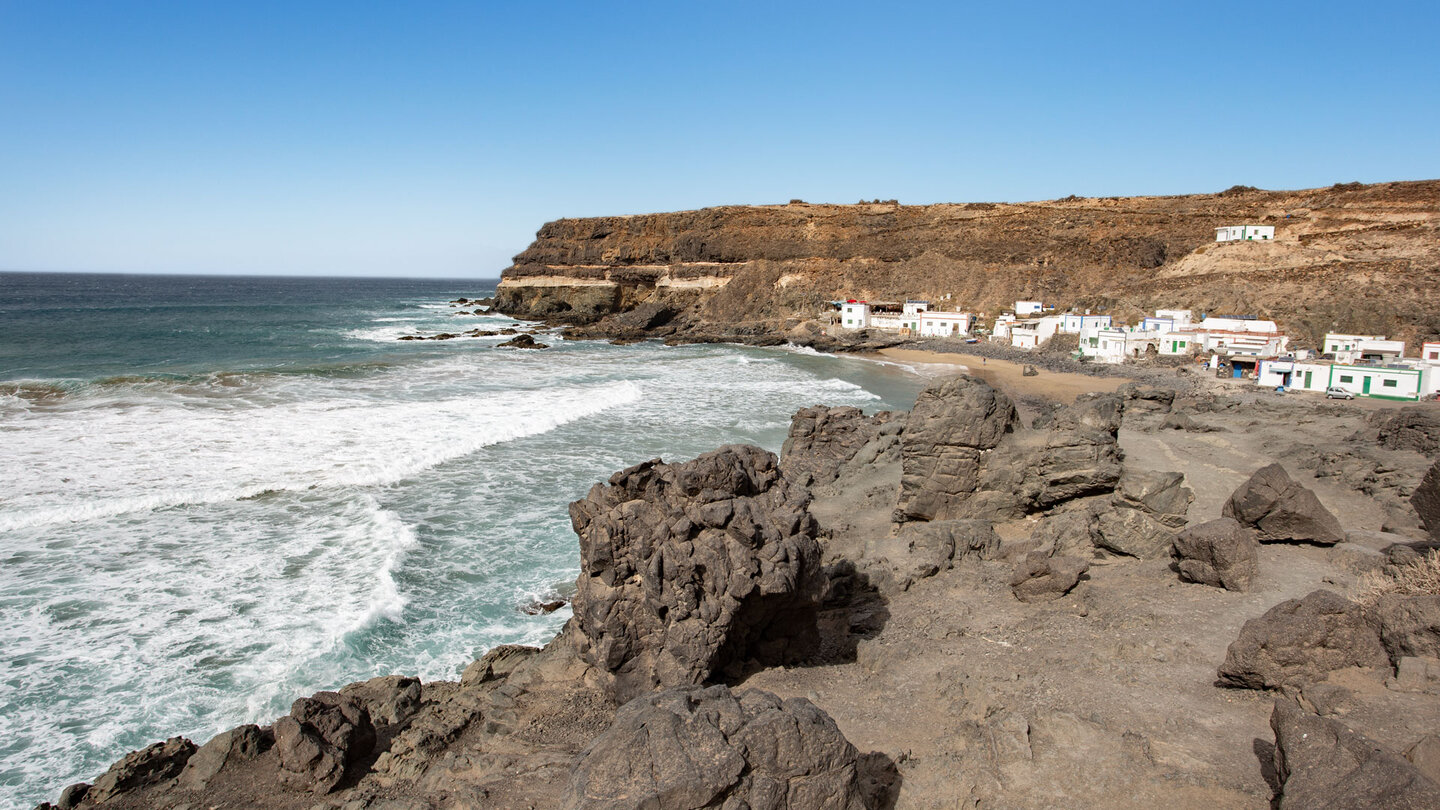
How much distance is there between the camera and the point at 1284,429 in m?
17.6

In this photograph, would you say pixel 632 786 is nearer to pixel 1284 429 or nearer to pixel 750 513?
pixel 750 513

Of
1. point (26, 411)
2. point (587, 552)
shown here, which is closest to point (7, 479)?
point (26, 411)

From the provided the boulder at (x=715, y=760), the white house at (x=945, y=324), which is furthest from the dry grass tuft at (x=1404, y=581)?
the white house at (x=945, y=324)

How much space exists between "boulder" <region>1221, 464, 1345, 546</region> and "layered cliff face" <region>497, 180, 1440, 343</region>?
133 feet

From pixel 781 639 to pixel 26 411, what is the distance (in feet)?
98.6

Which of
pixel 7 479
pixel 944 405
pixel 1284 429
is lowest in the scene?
pixel 7 479

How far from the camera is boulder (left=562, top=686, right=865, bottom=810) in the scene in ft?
12.8

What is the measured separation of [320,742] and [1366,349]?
4523 cm

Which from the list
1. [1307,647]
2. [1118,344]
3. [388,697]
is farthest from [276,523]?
[1118,344]

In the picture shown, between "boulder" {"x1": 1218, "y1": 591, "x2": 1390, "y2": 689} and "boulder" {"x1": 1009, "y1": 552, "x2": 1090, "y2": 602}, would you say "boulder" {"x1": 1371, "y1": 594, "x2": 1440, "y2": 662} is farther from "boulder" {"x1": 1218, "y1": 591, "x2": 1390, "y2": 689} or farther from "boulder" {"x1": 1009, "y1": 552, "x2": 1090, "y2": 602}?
"boulder" {"x1": 1009, "y1": 552, "x2": 1090, "y2": 602}

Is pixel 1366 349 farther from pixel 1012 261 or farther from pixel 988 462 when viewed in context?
pixel 988 462

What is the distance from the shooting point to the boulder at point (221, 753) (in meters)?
6.58

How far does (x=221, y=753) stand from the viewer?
6.75 meters

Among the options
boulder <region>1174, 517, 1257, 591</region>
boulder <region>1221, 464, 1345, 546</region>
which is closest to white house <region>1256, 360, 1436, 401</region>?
boulder <region>1221, 464, 1345, 546</region>
